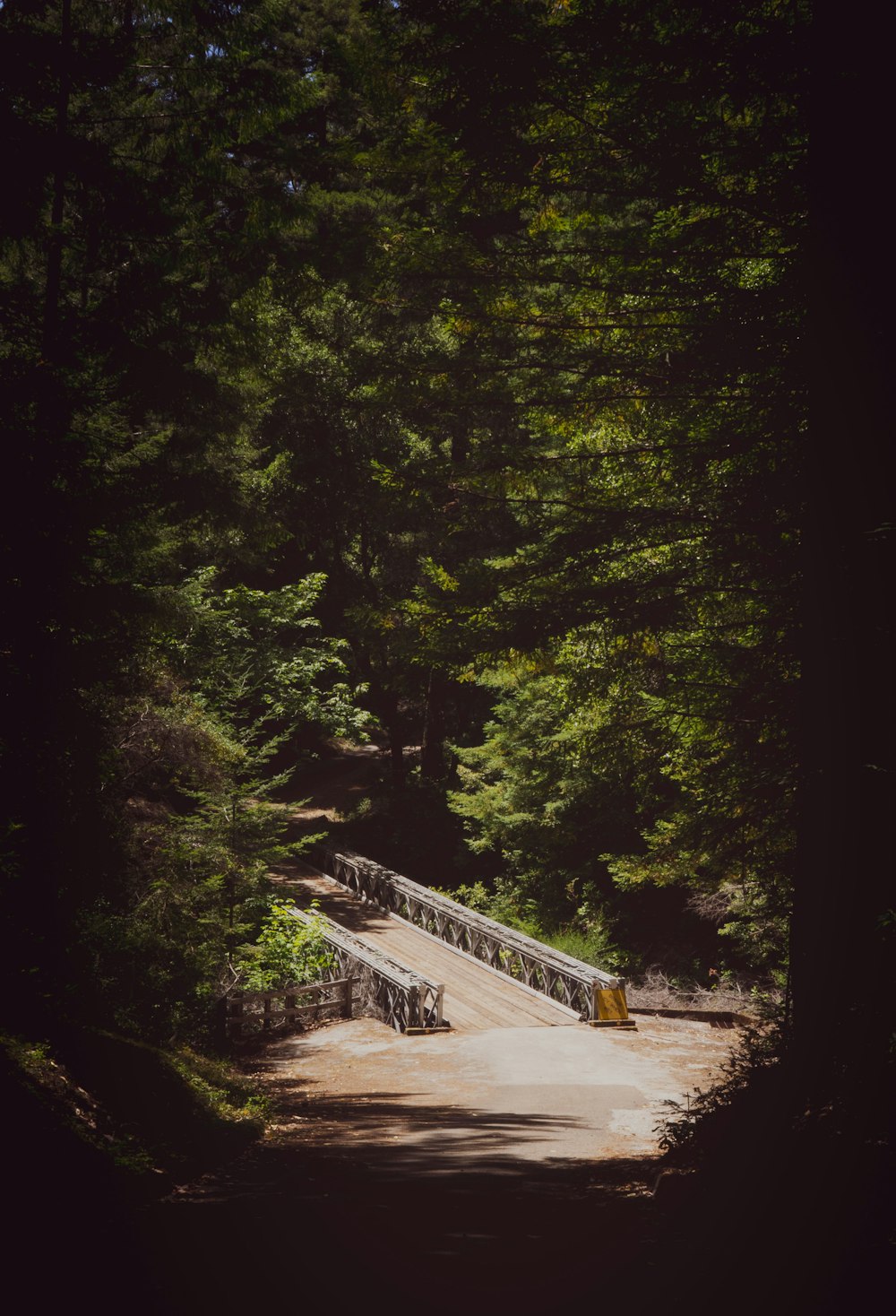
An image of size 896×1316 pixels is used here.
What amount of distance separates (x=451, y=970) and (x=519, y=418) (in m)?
13.2

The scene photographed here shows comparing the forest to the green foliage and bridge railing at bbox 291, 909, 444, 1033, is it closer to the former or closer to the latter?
the green foliage

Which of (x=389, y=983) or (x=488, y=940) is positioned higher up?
(x=488, y=940)

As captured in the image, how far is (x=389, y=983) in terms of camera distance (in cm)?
1650

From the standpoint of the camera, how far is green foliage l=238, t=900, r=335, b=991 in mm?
16672

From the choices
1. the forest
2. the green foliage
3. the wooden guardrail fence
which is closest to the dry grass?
the wooden guardrail fence

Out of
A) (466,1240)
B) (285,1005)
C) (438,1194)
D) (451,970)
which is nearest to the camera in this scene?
(466,1240)


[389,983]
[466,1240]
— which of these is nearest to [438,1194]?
[466,1240]

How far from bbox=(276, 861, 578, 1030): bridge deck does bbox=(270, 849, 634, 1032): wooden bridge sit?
0.02 metres

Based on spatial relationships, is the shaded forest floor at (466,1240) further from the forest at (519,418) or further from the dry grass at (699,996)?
the dry grass at (699,996)

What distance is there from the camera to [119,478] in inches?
370

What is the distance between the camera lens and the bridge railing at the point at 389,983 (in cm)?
1568

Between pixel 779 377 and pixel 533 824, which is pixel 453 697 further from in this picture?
pixel 779 377

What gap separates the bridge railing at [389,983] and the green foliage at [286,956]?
0.29 m

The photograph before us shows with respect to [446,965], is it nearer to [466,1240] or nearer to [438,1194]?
[438,1194]
